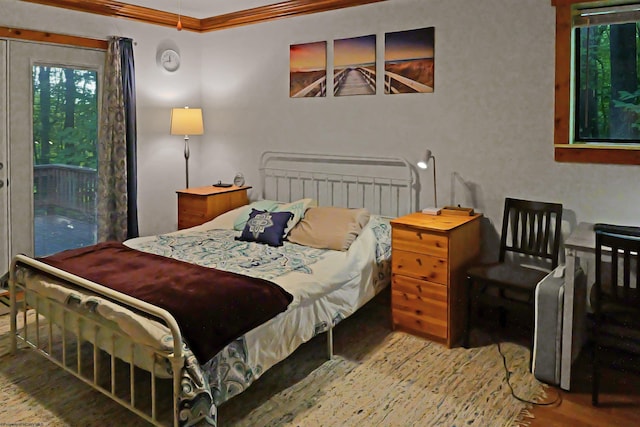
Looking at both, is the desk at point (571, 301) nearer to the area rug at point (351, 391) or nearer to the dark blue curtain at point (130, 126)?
the area rug at point (351, 391)

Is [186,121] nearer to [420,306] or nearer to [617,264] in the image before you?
[420,306]

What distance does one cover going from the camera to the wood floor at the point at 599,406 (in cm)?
264

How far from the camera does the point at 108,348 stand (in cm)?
257

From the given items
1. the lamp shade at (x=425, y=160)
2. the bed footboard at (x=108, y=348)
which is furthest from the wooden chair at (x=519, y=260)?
the bed footboard at (x=108, y=348)

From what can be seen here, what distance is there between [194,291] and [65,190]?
264 centimetres

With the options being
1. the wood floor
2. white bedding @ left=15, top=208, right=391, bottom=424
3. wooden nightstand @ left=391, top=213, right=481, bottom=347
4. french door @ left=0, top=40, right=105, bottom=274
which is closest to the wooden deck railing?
french door @ left=0, top=40, right=105, bottom=274

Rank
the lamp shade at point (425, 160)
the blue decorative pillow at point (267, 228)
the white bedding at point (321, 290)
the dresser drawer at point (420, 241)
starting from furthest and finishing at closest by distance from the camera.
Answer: the blue decorative pillow at point (267, 228), the lamp shade at point (425, 160), the dresser drawer at point (420, 241), the white bedding at point (321, 290)

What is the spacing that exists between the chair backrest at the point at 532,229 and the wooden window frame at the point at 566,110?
356 millimetres

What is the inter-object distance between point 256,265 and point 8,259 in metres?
2.36

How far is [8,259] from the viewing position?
4.36 metres

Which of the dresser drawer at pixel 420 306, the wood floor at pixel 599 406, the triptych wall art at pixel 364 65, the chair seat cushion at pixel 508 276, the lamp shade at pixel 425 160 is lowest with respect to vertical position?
the wood floor at pixel 599 406

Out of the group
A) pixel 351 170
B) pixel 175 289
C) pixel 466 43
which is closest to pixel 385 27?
pixel 466 43

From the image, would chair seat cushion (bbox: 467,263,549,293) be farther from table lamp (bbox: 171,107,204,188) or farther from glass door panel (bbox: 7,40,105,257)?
glass door panel (bbox: 7,40,105,257)

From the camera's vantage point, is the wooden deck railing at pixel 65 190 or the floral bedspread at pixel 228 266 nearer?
the floral bedspread at pixel 228 266
